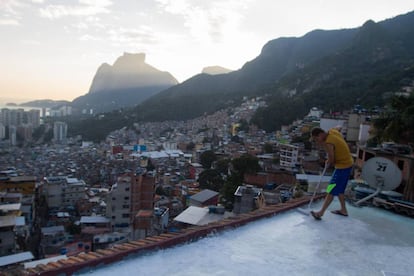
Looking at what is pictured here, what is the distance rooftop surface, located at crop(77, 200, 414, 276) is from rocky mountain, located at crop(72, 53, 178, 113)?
414 feet

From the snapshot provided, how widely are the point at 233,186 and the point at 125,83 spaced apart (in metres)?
125

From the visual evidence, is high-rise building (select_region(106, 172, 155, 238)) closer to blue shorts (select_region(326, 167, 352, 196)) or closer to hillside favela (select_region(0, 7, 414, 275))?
hillside favela (select_region(0, 7, 414, 275))

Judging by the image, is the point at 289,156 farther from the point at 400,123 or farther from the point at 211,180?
the point at 400,123

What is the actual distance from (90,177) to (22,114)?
158 feet

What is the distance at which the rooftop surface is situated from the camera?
6.50ft

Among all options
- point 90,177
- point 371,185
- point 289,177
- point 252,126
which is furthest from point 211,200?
point 252,126

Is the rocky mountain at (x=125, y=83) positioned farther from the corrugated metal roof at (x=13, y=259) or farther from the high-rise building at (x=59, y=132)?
the corrugated metal roof at (x=13, y=259)

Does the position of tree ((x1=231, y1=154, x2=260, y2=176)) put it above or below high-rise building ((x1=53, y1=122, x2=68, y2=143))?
above

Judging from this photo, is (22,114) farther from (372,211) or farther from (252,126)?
(372,211)

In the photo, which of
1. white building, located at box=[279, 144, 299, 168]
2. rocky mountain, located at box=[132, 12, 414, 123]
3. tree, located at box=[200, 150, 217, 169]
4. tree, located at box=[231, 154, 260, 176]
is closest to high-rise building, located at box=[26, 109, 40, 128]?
rocky mountain, located at box=[132, 12, 414, 123]

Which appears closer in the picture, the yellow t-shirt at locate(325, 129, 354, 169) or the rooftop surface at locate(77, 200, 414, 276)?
the rooftop surface at locate(77, 200, 414, 276)

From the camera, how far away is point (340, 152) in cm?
294

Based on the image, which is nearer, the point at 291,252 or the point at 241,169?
the point at 291,252

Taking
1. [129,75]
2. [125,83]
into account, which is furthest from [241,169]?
[129,75]
